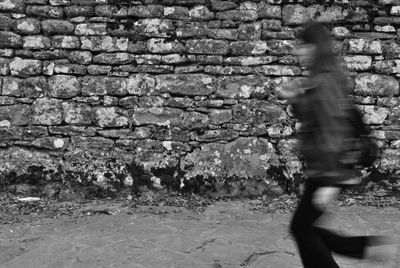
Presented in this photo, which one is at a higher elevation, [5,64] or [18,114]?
[5,64]

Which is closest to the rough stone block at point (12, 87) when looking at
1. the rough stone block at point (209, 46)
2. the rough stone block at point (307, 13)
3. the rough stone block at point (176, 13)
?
the rough stone block at point (176, 13)

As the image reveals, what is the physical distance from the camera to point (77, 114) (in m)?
5.04

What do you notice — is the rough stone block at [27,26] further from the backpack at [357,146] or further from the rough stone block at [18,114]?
the backpack at [357,146]

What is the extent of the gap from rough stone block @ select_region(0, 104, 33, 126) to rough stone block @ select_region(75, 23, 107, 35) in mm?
959

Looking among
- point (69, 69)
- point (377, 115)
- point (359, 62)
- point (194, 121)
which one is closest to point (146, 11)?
point (69, 69)

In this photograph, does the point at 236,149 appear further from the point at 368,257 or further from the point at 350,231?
the point at 368,257

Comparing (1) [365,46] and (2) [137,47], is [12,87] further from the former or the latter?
(1) [365,46]

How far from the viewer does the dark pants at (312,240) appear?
8.91 feet

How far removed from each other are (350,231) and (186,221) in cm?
148

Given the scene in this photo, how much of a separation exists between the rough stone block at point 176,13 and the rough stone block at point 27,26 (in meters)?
1.33

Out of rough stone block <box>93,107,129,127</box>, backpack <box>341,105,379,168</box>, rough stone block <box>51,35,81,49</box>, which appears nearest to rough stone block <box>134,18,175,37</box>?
rough stone block <box>51,35,81,49</box>

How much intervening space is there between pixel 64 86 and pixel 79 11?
0.79 m

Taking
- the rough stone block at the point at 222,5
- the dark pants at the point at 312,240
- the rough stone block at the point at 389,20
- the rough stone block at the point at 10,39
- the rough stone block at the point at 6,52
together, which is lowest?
the dark pants at the point at 312,240

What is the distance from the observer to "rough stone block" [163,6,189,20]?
196 inches
